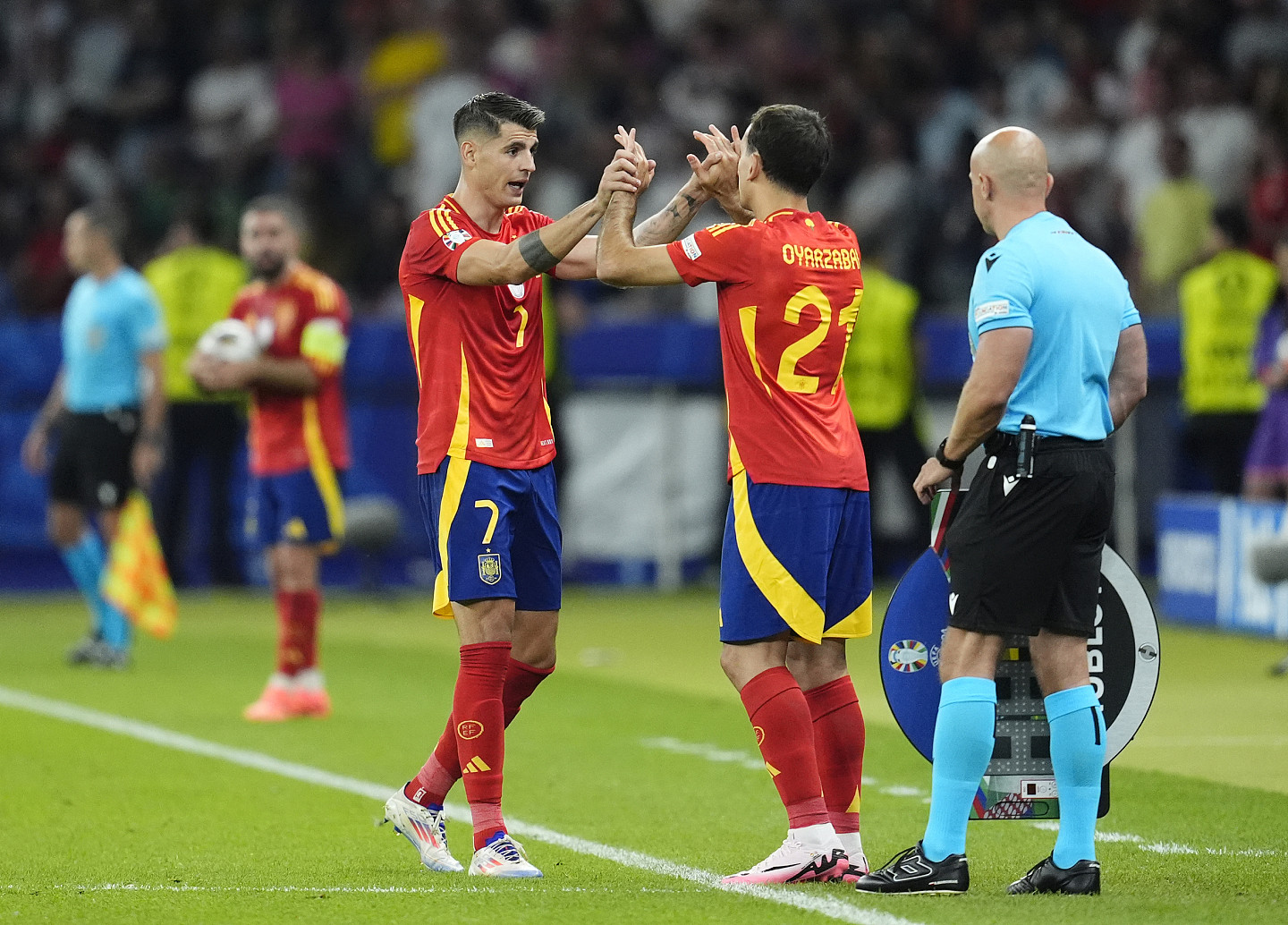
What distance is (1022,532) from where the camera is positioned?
19.4ft

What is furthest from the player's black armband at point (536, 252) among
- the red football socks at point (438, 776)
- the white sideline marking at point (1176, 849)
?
the white sideline marking at point (1176, 849)

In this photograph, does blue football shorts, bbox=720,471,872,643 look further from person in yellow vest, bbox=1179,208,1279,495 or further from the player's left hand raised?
person in yellow vest, bbox=1179,208,1279,495

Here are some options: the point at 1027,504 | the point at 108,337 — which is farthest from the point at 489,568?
the point at 108,337

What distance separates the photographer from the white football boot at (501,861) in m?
6.30

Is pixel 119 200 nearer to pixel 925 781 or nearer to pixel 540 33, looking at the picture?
pixel 540 33

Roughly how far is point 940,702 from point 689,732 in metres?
3.91

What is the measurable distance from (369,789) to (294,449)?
8.54 feet

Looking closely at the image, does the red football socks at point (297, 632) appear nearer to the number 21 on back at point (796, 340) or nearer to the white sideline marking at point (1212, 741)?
the white sideline marking at point (1212, 741)

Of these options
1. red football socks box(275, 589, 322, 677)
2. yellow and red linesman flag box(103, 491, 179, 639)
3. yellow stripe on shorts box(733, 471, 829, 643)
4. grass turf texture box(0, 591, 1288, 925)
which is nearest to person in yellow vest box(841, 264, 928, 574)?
grass turf texture box(0, 591, 1288, 925)

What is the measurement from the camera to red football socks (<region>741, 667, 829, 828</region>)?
6062 millimetres

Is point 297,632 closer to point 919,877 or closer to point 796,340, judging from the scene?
point 796,340

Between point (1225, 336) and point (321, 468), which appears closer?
point (321, 468)

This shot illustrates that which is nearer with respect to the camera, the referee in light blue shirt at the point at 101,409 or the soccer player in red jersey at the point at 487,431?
the soccer player in red jersey at the point at 487,431

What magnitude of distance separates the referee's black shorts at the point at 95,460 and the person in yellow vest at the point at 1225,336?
7496 millimetres
